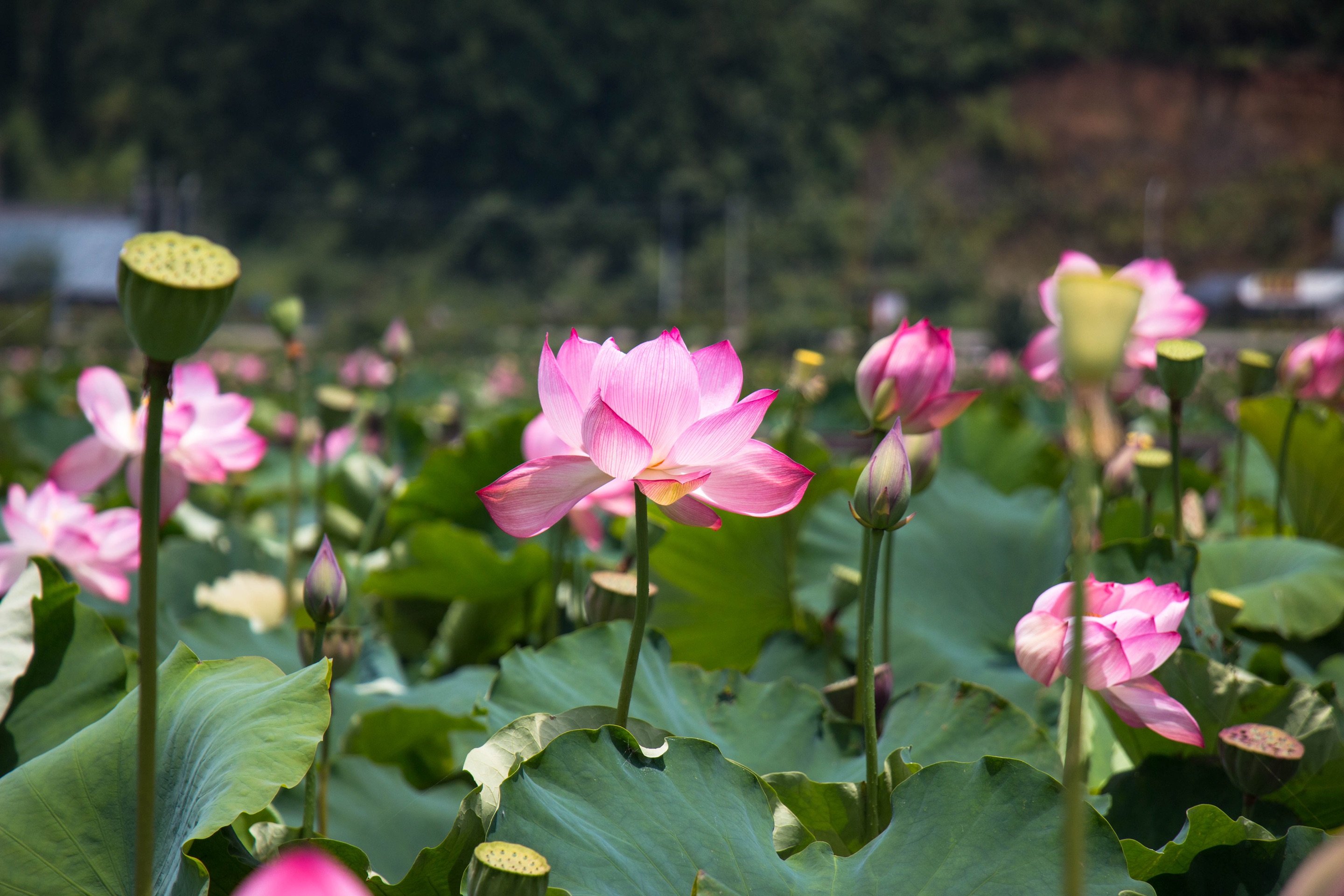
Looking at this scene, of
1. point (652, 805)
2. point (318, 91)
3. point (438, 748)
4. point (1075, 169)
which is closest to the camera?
point (652, 805)

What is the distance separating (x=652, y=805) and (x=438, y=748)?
0.36 metres

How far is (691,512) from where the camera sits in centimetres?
37

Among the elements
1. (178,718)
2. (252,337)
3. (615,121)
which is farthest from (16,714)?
(615,121)

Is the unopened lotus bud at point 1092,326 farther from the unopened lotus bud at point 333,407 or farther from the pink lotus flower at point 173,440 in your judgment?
the unopened lotus bud at point 333,407

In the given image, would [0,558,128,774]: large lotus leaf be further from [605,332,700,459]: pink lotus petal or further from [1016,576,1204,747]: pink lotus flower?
[1016,576,1204,747]: pink lotus flower

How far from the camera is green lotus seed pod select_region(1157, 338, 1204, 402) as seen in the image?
1.86 feet

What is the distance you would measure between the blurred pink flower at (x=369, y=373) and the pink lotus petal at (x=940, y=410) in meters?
1.40

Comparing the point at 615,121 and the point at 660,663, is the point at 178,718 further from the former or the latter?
the point at 615,121

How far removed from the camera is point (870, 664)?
0.38 meters

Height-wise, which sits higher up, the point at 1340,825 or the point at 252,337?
the point at 1340,825

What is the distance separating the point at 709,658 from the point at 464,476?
0.33m

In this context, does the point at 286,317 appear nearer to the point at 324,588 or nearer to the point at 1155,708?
the point at 324,588

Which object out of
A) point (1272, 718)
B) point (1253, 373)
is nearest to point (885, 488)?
point (1272, 718)

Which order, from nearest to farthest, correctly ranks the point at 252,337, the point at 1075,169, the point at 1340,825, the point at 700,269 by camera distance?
the point at 1340,825 < the point at 252,337 < the point at 700,269 < the point at 1075,169
